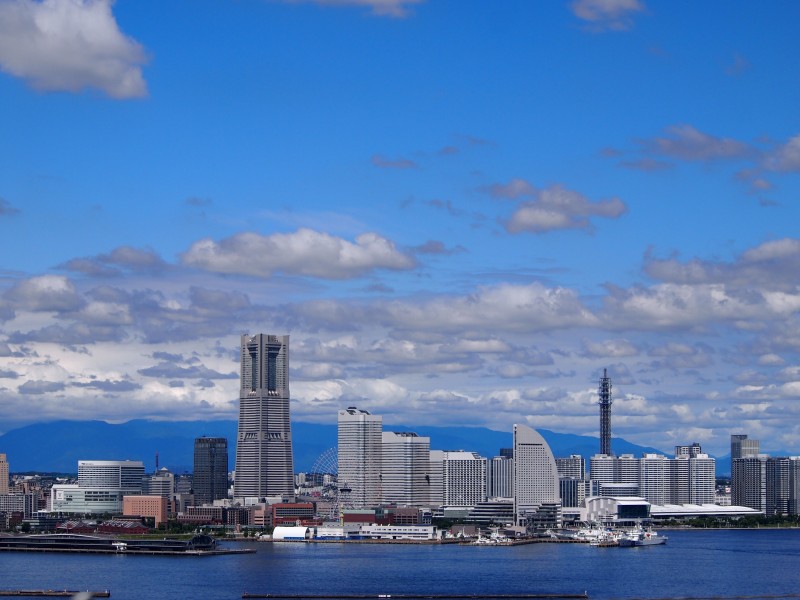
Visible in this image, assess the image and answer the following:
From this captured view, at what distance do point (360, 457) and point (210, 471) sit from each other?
17.7 m

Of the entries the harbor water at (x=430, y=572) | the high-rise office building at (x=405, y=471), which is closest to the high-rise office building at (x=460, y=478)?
the high-rise office building at (x=405, y=471)

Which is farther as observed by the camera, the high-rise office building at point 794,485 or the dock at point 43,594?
the high-rise office building at point 794,485

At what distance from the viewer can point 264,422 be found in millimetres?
157250

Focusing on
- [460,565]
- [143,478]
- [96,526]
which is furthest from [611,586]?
[143,478]

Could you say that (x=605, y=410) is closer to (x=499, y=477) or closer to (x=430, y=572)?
(x=499, y=477)

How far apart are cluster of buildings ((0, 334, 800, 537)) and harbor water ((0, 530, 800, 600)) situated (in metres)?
33.4

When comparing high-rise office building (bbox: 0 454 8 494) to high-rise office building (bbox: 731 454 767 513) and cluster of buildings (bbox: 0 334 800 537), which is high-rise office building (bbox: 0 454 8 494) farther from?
high-rise office building (bbox: 731 454 767 513)

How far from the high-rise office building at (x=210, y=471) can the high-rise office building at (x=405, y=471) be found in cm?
1854

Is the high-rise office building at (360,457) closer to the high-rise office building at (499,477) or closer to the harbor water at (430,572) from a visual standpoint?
the high-rise office building at (499,477)

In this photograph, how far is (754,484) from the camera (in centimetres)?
16912

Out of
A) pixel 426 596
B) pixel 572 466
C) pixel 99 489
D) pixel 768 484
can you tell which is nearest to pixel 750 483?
pixel 768 484

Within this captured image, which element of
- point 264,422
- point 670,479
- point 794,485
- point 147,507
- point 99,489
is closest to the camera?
point 147,507

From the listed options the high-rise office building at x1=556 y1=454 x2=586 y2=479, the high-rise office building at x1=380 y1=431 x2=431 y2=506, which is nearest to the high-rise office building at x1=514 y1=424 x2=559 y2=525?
the high-rise office building at x1=380 y1=431 x2=431 y2=506

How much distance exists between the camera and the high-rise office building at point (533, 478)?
137 metres
